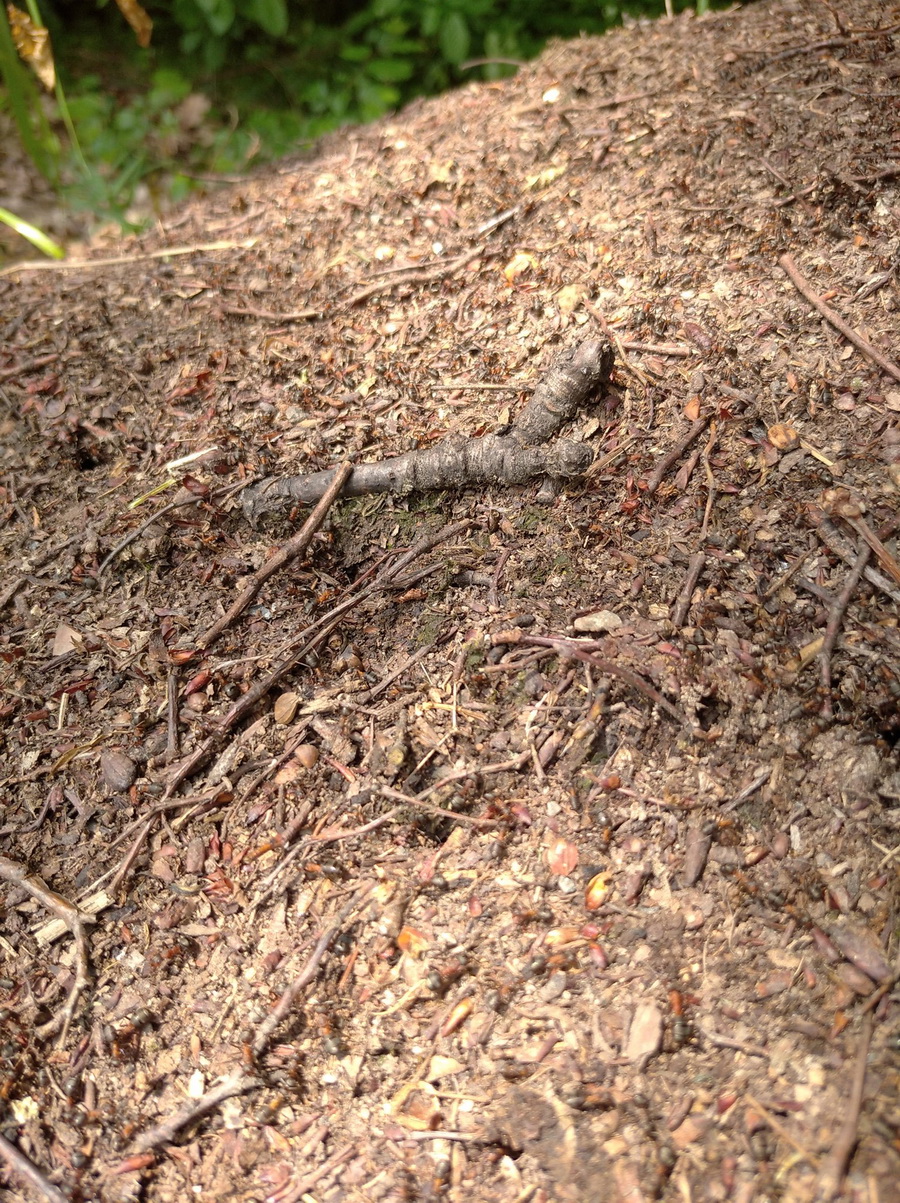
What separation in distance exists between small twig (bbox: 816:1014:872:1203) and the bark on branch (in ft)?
4.30

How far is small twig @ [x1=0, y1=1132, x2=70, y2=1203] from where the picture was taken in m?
1.47

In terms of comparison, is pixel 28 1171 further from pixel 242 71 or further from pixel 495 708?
pixel 242 71

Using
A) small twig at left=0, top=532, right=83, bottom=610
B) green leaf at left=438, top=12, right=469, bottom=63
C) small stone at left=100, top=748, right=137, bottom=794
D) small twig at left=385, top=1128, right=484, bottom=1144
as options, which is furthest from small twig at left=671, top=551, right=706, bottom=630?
green leaf at left=438, top=12, right=469, bottom=63

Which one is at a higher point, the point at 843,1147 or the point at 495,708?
the point at 495,708

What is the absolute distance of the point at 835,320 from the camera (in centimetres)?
203

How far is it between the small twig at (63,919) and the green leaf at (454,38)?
400cm

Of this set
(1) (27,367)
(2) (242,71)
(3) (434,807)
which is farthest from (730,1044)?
(2) (242,71)

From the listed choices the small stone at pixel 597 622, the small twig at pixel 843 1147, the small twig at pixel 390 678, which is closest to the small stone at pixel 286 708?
the small twig at pixel 390 678

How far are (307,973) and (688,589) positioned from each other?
109 cm

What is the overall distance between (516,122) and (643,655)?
82.8 inches

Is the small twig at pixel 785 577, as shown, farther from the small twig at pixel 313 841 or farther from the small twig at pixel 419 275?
the small twig at pixel 419 275

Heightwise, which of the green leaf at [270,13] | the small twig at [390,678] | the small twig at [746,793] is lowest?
the small twig at [746,793]

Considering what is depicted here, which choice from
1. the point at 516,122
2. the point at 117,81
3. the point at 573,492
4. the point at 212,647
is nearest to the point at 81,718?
the point at 212,647

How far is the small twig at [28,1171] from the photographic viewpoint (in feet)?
4.83
